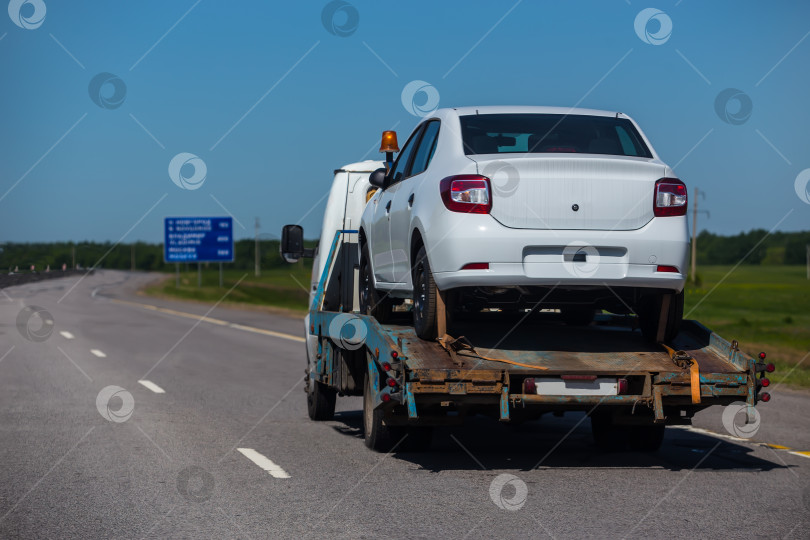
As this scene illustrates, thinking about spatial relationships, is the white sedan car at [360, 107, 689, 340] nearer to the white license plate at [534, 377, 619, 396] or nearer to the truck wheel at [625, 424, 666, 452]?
the white license plate at [534, 377, 619, 396]

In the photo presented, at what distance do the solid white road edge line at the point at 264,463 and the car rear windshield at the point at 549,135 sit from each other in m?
2.67

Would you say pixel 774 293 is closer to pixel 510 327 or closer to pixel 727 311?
pixel 727 311

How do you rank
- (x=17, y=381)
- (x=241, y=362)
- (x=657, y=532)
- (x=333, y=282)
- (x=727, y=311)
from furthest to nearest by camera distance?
(x=727, y=311) → (x=241, y=362) → (x=17, y=381) → (x=333, y=282) → (x=657, y=532)

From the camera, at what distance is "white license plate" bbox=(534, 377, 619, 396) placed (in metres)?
7.35

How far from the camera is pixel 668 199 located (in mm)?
7410

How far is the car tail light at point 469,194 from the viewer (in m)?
7.34

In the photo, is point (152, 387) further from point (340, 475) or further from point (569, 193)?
point (569, 193)

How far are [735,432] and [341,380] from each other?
3832 mm

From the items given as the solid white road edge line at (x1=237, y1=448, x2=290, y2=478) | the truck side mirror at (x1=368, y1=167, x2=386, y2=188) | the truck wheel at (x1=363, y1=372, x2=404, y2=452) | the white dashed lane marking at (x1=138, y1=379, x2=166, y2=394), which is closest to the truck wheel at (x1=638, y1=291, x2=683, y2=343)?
the truck wheel at (x1=363, y1=372, x2=404, y2=452)

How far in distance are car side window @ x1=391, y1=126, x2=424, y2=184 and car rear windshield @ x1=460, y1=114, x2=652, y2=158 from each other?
3.00ft

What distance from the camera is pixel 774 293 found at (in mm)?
77125

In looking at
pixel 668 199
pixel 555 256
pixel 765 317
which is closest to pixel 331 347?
pixel 555 256

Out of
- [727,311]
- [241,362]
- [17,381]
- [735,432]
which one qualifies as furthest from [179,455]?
[727,311]

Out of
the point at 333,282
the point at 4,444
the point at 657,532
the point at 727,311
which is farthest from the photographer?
the point at 727,311
